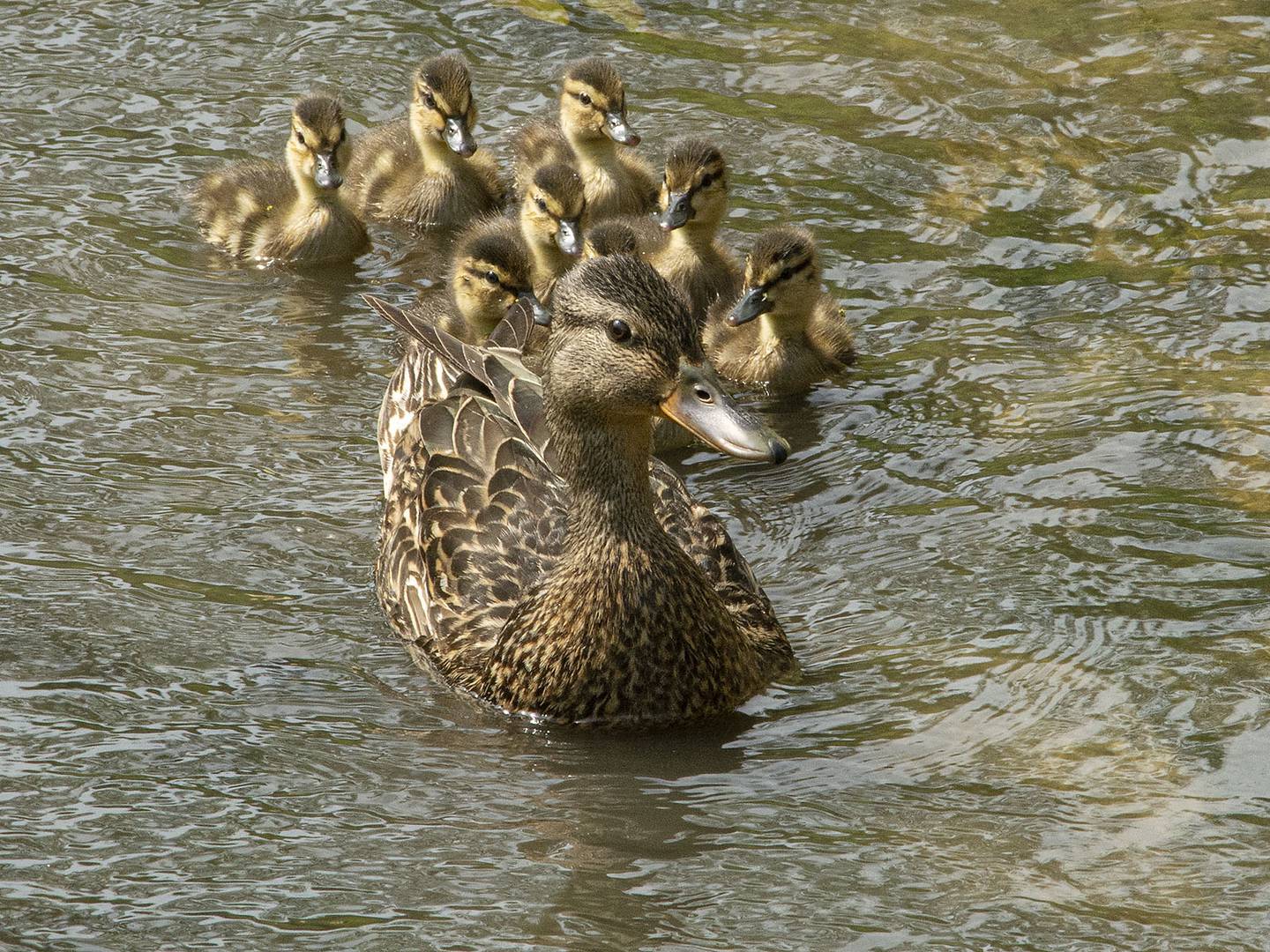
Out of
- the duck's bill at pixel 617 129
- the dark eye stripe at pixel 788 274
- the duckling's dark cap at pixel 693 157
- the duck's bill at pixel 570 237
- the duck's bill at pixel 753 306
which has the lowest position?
the duck's bill at pixel 753 306

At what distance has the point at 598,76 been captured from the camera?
6.44 meters

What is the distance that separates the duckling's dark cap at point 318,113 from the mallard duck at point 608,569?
2355 mm

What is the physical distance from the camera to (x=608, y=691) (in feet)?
13.2

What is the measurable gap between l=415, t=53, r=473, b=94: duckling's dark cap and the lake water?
55cm

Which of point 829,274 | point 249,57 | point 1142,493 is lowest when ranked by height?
point 1142,493

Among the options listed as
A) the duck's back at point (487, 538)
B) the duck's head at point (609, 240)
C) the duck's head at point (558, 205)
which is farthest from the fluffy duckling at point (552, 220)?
the duck's back at point (487, 538)

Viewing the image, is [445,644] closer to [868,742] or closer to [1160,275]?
[868,742]

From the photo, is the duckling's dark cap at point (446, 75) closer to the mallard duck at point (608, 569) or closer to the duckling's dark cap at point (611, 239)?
the duckling's dark cap at point (611, 239)

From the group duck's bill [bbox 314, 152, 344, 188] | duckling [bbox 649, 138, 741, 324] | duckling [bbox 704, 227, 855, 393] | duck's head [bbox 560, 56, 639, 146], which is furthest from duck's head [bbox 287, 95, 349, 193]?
duckling [bbox 704, 227, 855, 393]

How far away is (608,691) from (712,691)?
0.21 metres

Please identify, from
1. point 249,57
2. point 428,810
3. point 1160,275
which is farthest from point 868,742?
point 249,57

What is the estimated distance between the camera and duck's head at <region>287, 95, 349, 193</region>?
6.37 metres

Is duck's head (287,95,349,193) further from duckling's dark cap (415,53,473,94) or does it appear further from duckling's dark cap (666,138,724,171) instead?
duckling's dark cap (666,138,724,171)

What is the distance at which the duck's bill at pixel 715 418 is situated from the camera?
385cm
